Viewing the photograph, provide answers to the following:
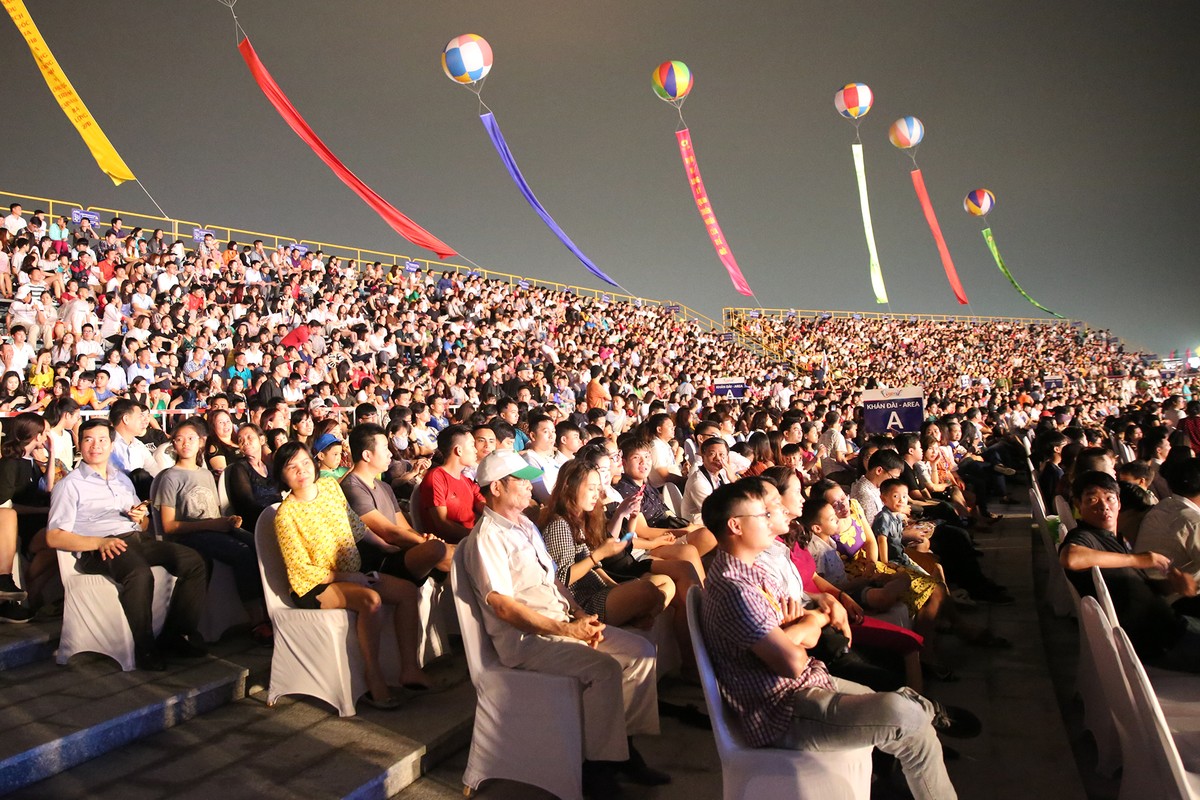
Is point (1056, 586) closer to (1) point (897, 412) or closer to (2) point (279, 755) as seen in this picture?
(2) point (279, 755)

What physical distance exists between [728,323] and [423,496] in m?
33.4

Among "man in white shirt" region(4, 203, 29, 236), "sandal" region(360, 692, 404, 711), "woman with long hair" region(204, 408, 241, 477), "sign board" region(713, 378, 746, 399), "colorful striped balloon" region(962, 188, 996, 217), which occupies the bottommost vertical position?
"sandal" region(360, 692, 404, 711)

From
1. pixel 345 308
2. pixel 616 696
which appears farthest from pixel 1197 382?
pixel 616 696

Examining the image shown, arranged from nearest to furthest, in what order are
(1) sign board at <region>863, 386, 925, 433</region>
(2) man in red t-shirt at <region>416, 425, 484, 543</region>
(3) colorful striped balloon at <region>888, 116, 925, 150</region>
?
(2) man in red t-shirt at <region>416, 425, 484, 543</region>, (1) sign board at <region>863, 386, 925, 433</region>, (3) colorful striped balloon at <region>888, 116, 925, 150</region>

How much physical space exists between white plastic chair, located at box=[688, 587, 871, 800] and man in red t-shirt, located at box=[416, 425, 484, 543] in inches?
102

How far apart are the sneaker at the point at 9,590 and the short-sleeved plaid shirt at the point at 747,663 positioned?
3.80m

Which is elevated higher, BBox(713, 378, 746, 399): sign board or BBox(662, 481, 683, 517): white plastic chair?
BBox(713, 378, 746, 399): sign board

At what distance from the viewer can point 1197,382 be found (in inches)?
1383

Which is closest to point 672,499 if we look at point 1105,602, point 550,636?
point 550,636

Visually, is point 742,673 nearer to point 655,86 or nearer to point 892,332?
point 655,86

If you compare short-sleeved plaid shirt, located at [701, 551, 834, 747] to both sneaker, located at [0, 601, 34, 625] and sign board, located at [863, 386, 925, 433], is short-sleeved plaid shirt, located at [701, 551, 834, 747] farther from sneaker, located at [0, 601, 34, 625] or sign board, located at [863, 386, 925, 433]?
sign board, located at [863, 386, 925, 433]

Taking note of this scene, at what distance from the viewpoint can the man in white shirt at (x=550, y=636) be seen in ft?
10.2

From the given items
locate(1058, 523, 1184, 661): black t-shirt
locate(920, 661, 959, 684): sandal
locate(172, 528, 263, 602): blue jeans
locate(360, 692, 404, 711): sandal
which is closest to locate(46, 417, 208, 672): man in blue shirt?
locate(172, 528, 263, 602): blue jeans

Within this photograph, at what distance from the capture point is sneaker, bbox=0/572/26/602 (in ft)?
14.3
